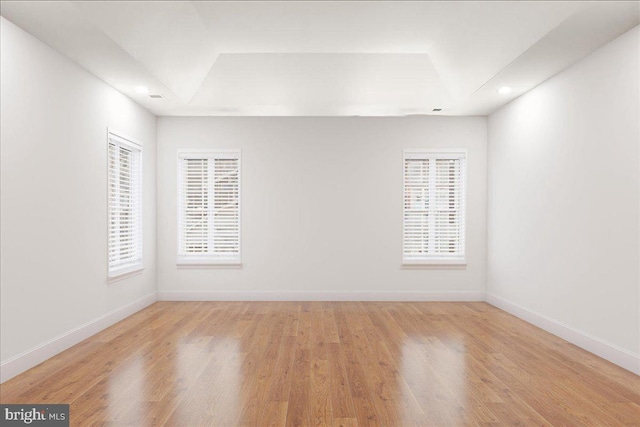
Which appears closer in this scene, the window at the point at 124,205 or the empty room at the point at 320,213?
the empty room at the point at 320,213

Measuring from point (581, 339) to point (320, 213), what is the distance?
3690mm

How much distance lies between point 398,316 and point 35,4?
491 cm

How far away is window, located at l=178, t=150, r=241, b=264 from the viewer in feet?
20.2

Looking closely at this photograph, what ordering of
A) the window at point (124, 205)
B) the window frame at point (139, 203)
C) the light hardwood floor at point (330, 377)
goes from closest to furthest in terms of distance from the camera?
the light hardwood floor at point (330, 377)
the window frame at point (139, 203)
the window at point (124, 205)

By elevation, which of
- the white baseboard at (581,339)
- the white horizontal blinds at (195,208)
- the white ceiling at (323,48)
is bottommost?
the white baseboard at (581,339)

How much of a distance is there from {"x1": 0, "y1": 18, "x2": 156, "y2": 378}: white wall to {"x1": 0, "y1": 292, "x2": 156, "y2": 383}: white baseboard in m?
Answer: 0.04

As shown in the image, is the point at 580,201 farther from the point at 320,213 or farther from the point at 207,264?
the point at 207,264

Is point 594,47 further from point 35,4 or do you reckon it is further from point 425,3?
point 35,4

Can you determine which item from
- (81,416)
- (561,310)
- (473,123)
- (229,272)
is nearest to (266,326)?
(229,272)

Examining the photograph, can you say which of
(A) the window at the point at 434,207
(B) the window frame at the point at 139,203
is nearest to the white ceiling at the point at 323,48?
(B) the window frame at the point at 139,203

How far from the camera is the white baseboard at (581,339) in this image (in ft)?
10.9

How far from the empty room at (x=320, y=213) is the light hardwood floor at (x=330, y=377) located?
3cm

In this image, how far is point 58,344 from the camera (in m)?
3.71

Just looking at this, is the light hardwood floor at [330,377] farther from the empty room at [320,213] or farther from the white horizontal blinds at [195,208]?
the white horizontal blinds at [195,208]
